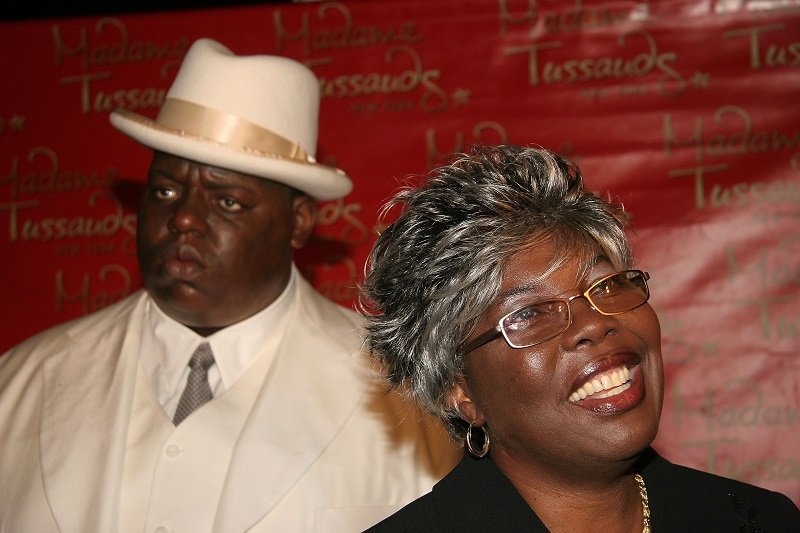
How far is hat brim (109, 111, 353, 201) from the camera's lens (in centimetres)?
258

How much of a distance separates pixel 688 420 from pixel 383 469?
4.32ft

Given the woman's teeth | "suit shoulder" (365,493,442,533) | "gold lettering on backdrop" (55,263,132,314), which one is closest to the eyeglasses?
the woman's teeth

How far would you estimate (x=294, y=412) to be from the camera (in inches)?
102

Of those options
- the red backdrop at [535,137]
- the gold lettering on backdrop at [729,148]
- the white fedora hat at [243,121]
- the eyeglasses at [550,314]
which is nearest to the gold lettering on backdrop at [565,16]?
the red backdrop at [535,137]

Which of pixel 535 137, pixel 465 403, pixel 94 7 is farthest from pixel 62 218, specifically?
pixel 465 403

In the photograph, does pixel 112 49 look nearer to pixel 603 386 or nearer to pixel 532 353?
pixel 532 353

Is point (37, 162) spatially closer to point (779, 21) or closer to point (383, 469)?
point (383, 469)

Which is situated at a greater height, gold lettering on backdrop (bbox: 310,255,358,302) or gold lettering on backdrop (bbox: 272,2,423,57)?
gold lettering on backdrop (bbox: 272,2,423,57)

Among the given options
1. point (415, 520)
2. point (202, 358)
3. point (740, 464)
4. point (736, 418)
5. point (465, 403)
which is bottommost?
point (740, 464)

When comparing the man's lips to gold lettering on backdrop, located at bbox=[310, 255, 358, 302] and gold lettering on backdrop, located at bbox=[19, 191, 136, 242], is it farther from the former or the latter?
gold lettering on backdrop, located at bbox=[19, 191, 136, 242]

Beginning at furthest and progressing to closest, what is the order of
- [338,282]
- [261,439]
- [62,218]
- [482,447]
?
[62,218] → [338,282] → [261,439] → [482,447]

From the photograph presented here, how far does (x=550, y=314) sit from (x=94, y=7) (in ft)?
9.00

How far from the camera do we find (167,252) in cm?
257

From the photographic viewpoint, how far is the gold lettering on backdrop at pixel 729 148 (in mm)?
3354
